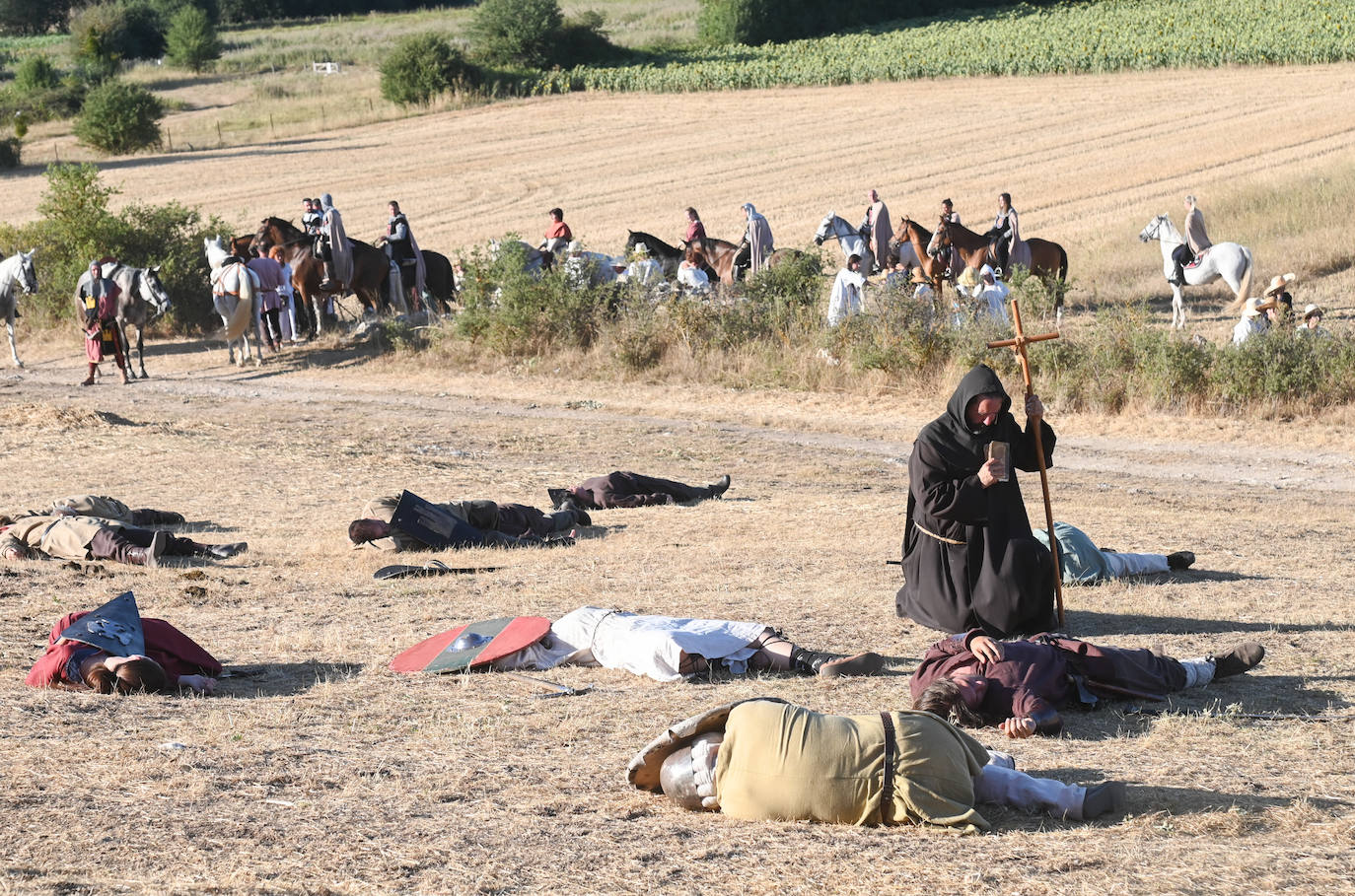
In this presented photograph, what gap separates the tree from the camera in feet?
235

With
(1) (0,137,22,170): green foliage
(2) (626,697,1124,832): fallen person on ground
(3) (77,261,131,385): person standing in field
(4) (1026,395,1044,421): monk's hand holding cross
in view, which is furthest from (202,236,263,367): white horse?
(1) (0,137,22,170): green foliage

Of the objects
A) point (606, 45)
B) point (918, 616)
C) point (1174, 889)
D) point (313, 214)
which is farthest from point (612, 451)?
point (606, 45)

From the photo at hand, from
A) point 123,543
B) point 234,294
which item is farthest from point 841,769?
point 234,294

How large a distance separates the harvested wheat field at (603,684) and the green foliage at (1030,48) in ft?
131

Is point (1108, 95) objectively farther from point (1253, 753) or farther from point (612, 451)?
point (1253, 753)

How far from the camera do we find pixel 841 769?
545 cm

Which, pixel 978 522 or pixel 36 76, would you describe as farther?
pixel 36 76

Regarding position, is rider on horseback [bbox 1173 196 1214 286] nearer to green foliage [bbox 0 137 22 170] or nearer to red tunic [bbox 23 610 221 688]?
red tunic [bbox 23 610 221 688]

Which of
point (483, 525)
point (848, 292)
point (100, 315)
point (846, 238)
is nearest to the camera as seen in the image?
point (483, 525)

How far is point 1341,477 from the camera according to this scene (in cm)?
1486

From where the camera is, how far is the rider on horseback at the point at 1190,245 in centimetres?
2253

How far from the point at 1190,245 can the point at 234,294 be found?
1430 centimetres

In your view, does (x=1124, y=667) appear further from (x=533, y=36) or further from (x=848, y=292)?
(x=533, y=36)

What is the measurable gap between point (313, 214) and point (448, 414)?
7.36m
